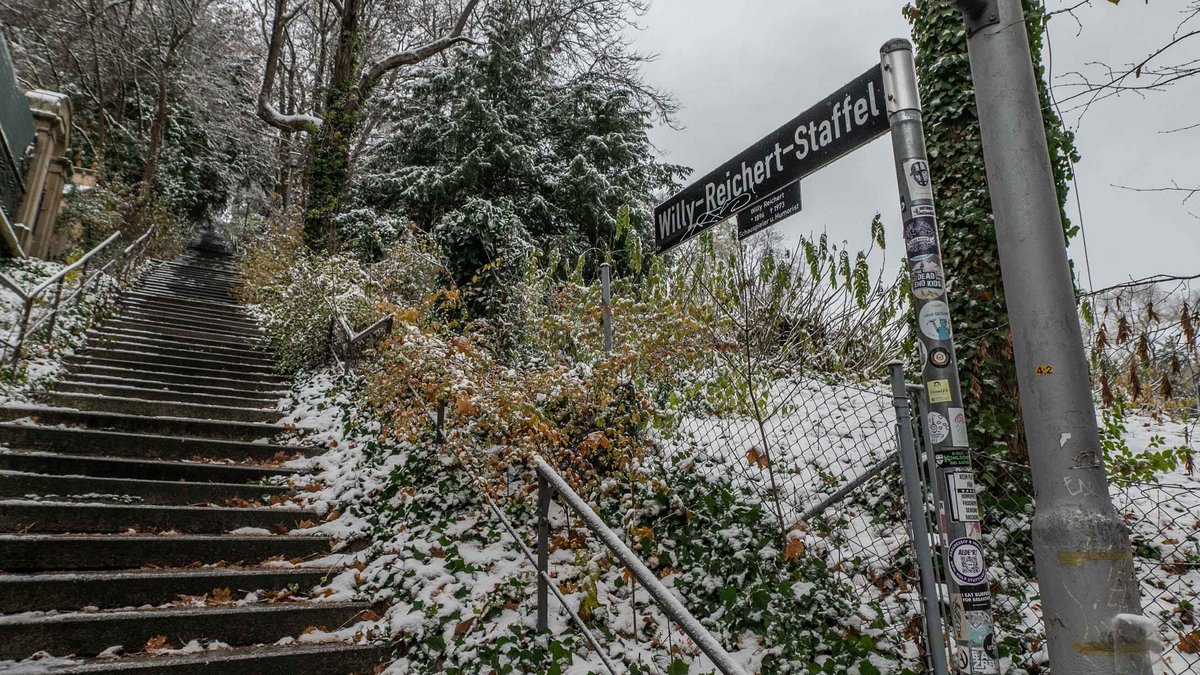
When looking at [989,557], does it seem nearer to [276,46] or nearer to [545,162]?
[545,162]

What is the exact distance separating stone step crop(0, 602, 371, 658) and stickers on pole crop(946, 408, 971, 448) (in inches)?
133

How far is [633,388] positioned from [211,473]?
3421mm

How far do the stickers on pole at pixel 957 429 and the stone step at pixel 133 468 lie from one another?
4.89 m

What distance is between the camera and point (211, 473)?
192 inches

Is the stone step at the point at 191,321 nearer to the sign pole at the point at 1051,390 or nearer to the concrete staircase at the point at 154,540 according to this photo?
the concrete staircase at the point at 154,540

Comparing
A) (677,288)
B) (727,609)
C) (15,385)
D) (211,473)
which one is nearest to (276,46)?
(15,385)

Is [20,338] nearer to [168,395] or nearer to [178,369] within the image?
[168,395]

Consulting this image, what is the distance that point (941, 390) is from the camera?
1.71 meters

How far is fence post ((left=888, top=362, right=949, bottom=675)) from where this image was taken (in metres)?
2.20

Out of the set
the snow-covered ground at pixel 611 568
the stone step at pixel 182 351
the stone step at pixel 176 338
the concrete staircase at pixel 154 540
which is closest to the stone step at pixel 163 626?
the concrete staircase at pixel 154 540

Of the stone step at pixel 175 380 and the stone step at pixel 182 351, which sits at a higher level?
the stone step at pixel 182 351

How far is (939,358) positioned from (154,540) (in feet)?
14.3

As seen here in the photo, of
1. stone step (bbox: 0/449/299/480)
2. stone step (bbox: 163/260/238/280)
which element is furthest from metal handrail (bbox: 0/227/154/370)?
stone step (bbox: 163/260/238/280)

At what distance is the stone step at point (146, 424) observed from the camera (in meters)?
4.98
